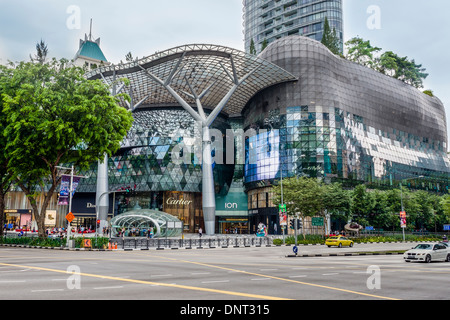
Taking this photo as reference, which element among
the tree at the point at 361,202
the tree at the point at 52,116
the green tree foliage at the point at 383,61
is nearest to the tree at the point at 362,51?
the green tree foliage at the point at 383,61

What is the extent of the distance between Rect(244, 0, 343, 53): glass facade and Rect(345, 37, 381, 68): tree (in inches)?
960

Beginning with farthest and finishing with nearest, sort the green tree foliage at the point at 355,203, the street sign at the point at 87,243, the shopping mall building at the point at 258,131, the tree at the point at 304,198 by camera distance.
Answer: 1. the shopping mall building at the point at 258,131
2. the green tree foliage at the point at 355,203
3. the tree at the point at 304,198
4. the street sign at the point at 87,243

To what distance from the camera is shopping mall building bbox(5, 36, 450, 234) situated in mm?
65688

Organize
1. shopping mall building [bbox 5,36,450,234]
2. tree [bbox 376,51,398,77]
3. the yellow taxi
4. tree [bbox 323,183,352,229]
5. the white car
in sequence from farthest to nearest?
tree [bbox 376,51,398,77] → shopping mall building [bbox 5,36,450,234] → tree [bbox 323,183,352,229] → the yellow taxi → the white car

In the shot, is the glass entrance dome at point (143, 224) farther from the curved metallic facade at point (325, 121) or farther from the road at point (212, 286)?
the road at point (212, 286)

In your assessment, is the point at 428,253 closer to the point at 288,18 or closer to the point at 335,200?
the point at 335,200

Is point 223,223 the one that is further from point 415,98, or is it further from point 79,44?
point 79,44

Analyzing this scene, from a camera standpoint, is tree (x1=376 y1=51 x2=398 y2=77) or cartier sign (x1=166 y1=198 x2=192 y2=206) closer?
cartier sign (x1=166 y1=198 x2=192 y2=206)

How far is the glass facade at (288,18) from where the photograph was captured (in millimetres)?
120062

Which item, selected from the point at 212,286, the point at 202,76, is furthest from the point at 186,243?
the point at 202,76

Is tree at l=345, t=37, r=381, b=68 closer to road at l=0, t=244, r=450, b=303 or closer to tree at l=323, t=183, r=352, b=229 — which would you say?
tree at l=323, t=183, r=352, b=229

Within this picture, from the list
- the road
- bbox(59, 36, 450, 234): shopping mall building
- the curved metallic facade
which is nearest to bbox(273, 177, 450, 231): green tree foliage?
the curved metallic facade

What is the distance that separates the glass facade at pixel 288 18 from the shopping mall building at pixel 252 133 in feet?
138
